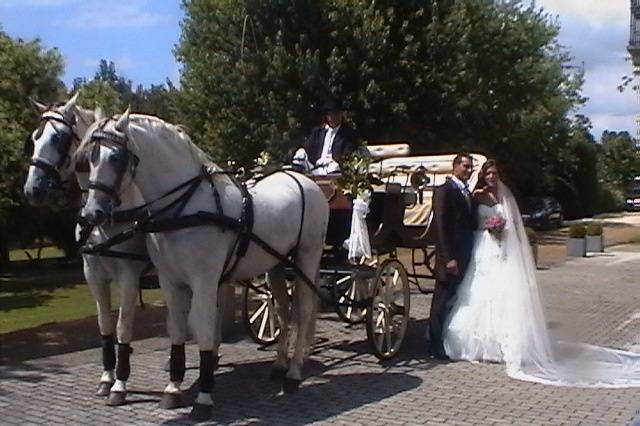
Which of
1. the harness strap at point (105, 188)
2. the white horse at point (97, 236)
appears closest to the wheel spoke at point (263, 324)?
the white horse at point (97, 236)

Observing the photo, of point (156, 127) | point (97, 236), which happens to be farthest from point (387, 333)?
point (156, 127)

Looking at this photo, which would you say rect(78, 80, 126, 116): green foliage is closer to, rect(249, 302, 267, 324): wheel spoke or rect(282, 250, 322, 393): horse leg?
rect(249, 302, 267, 324): wheel spoke

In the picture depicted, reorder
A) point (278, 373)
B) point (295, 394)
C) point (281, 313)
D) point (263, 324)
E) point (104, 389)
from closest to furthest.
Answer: point (104, 389)
point (295, 394)
point (278, 373)
point (281, 313)
point (263, 324)

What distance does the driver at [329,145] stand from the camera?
10.5 m

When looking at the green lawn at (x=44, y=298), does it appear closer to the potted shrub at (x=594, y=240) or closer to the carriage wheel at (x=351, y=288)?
the carriage wheel at (x=351, y=288)

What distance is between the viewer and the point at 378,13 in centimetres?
2600

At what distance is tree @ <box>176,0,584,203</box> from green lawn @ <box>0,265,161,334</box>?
234 inches

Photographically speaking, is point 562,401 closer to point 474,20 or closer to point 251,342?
point 251,342

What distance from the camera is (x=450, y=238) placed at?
10.7 m

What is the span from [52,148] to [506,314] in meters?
5.27

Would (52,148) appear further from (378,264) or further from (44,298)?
(44,298)

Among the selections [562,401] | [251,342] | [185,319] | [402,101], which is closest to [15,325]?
[251,342]

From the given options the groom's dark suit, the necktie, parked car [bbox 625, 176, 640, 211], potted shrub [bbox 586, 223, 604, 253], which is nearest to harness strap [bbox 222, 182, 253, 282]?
the groom's dark suit

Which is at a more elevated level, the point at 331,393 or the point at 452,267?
the point at 452,267
